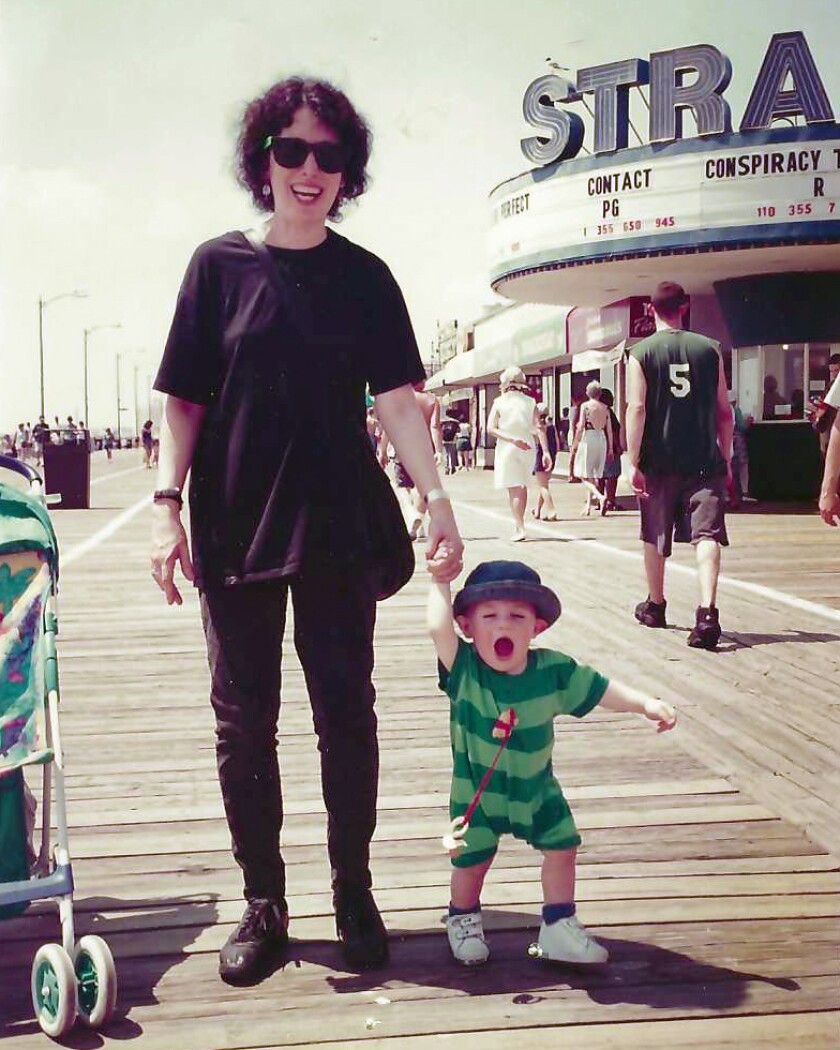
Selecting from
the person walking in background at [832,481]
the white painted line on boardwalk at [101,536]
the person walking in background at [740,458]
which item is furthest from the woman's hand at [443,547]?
the person walking in background at [740,458]

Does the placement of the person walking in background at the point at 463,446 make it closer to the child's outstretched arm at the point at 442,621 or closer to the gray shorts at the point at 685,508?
the gray shorts at the point at 685,508

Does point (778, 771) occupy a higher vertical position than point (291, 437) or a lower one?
lower

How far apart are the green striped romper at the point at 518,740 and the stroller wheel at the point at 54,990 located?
2.86ft

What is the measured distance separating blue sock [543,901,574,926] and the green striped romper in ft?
0.48

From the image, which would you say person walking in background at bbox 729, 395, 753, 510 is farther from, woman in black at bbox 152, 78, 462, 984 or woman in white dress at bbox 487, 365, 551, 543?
woman in black at bbox 152, 78, 462, 984

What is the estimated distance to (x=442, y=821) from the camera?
3.96 meters

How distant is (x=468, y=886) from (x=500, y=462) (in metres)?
10.2

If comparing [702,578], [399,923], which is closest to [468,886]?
[399,923]

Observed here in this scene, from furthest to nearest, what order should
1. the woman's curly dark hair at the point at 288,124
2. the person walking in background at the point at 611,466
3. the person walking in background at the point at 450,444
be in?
the person walking in background at the point at 450,444 < the person walking in background at the point at 611,466 < the woman's curly dark hair at the point at 288,124

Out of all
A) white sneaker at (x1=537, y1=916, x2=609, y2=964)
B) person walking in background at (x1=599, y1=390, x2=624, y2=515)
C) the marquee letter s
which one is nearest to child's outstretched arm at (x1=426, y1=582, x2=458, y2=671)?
white sneaker at (x1=537, y1=916, x2=609, y2=964)

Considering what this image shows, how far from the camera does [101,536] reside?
583 inches

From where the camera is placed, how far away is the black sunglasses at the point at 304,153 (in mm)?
2814

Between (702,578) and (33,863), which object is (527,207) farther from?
(33,863)

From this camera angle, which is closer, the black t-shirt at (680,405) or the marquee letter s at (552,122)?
the black t-shirt at (680,405)
